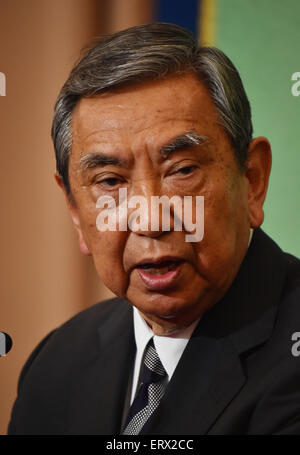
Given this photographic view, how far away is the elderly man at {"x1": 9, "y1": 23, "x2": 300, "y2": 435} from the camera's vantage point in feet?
2.94

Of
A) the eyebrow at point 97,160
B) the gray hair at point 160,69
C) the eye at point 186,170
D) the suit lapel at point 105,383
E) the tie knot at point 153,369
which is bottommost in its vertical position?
the suit lapel at point 105,383

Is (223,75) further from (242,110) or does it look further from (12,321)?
(12,321)

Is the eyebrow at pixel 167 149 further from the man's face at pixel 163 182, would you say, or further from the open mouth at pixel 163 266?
the open mouth at pixel 163 266

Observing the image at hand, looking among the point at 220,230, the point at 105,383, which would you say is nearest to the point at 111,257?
the point at 220,230

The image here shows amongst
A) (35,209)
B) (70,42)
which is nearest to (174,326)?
(35,209)

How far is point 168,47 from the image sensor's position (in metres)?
0.93

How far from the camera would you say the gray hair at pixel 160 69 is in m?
0.91

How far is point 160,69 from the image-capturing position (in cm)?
90

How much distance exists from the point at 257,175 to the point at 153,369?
43 centimetres

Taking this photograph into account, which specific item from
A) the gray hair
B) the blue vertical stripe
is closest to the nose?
the gray hair

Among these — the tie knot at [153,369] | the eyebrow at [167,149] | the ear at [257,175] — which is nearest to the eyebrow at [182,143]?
the eyebrow at [167,149]

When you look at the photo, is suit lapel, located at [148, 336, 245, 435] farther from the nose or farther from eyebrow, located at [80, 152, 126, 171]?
eyebrow, located at [80, 152, 126, 171]

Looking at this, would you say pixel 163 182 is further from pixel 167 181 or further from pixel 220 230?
pixel 220 230
